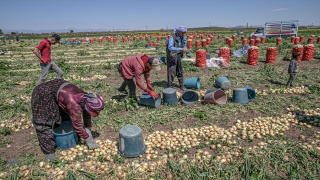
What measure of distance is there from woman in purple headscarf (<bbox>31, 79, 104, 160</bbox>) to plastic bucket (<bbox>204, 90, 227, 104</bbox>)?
332 centimetres

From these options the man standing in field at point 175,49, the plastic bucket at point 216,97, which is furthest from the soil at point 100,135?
the man standing in field at point 175,49

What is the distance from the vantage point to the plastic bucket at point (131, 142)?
11.8 feet

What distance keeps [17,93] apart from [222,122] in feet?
23.1

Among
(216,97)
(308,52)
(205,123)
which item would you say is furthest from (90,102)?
(308,52)

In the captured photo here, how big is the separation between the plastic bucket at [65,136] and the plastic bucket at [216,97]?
11.7ft

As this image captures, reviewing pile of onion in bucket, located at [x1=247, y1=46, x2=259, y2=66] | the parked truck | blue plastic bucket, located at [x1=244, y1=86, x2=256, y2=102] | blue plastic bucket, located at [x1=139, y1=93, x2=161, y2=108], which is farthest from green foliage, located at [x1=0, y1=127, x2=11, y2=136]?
the parked truck

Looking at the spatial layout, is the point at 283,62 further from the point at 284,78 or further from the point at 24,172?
the point at 24,172

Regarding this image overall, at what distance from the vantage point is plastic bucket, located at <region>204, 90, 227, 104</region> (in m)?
5.80

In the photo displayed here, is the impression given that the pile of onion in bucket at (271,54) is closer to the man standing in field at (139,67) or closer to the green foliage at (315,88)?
the green foliage at (315,88)

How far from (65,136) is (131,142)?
1.23 metres

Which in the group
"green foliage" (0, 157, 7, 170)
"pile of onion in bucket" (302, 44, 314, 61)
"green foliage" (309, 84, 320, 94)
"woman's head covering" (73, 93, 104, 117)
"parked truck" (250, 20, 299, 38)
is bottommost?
"green foliage" (0, 157, 7, 170)

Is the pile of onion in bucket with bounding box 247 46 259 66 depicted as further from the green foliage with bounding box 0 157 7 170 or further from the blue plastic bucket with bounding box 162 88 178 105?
the green foliage with bounding box 0 157 7 170

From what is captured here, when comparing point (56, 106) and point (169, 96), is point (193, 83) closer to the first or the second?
point (169, 96)

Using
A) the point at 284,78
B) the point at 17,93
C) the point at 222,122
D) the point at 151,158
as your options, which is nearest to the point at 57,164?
the point at 151,158
